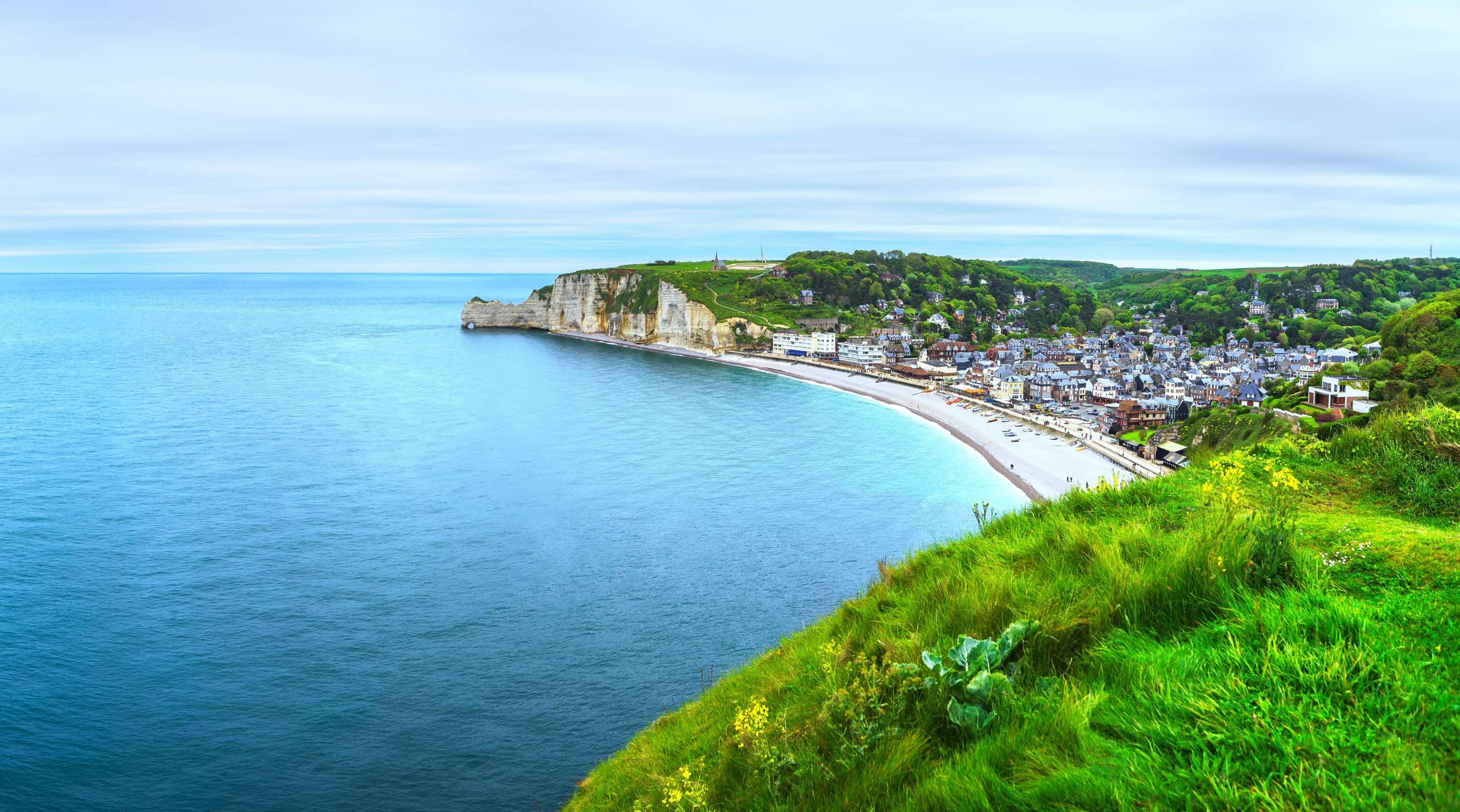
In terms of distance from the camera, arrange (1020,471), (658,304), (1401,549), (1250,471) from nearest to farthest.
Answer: (1401,549)
(1250,471)
(1020,471)
(658,304)

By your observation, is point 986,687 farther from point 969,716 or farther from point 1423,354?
point 1423,354

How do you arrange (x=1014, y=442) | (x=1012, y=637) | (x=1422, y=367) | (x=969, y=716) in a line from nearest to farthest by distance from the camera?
(x=969, y=716)
(x=1012, y=637)
(x=1422, y=367)
(x=1014, y=442)

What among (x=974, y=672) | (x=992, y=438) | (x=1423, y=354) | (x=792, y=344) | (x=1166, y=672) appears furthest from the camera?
(x=792, y=344)

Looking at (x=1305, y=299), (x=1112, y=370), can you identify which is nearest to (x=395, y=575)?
(x=1112, y=370)

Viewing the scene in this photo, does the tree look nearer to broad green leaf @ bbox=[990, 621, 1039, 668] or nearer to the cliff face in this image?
broad green leaf @ bbox=[990, 621, 1039, 668]

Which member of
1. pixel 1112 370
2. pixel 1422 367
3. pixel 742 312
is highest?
pixel 742 312

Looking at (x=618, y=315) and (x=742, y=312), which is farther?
(x=618, y=315)

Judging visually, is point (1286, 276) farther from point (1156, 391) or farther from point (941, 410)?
point (941, 410)

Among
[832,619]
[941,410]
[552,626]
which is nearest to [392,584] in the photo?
[552,626]
